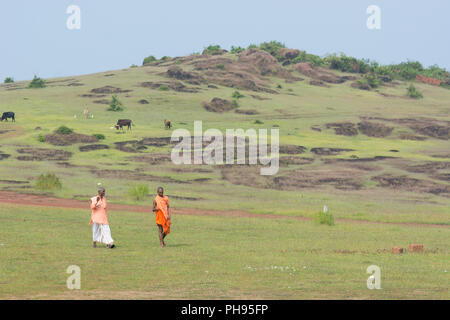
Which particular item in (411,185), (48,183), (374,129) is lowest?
(411,185)

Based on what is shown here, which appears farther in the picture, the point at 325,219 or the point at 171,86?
the point at 171,86

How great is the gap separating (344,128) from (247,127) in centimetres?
1315

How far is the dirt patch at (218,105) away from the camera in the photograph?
89000 mm

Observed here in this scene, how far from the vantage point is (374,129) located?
8206cm

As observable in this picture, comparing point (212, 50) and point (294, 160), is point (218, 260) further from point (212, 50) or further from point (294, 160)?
point (212, 50)

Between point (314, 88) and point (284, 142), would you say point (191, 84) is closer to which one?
point (314, 88)

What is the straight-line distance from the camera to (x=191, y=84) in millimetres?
107812

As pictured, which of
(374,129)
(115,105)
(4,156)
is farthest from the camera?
(115,105)

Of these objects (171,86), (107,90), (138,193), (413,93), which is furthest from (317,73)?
(138,193)

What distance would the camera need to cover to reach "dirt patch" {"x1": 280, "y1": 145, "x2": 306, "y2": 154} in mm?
61800

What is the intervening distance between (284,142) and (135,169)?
19.4 meters

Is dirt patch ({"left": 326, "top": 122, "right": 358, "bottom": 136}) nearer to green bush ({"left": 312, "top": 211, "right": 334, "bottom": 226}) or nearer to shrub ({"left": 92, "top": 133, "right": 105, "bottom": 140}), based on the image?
shrub ({"left": 92, "top": 133, "right": 105, "bottom": 140})

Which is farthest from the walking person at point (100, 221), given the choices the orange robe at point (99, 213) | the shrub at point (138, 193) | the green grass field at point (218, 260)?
the shrub at point (138, 193)

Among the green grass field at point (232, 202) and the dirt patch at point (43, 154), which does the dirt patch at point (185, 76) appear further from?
the dirt patch at point (43, 154)
